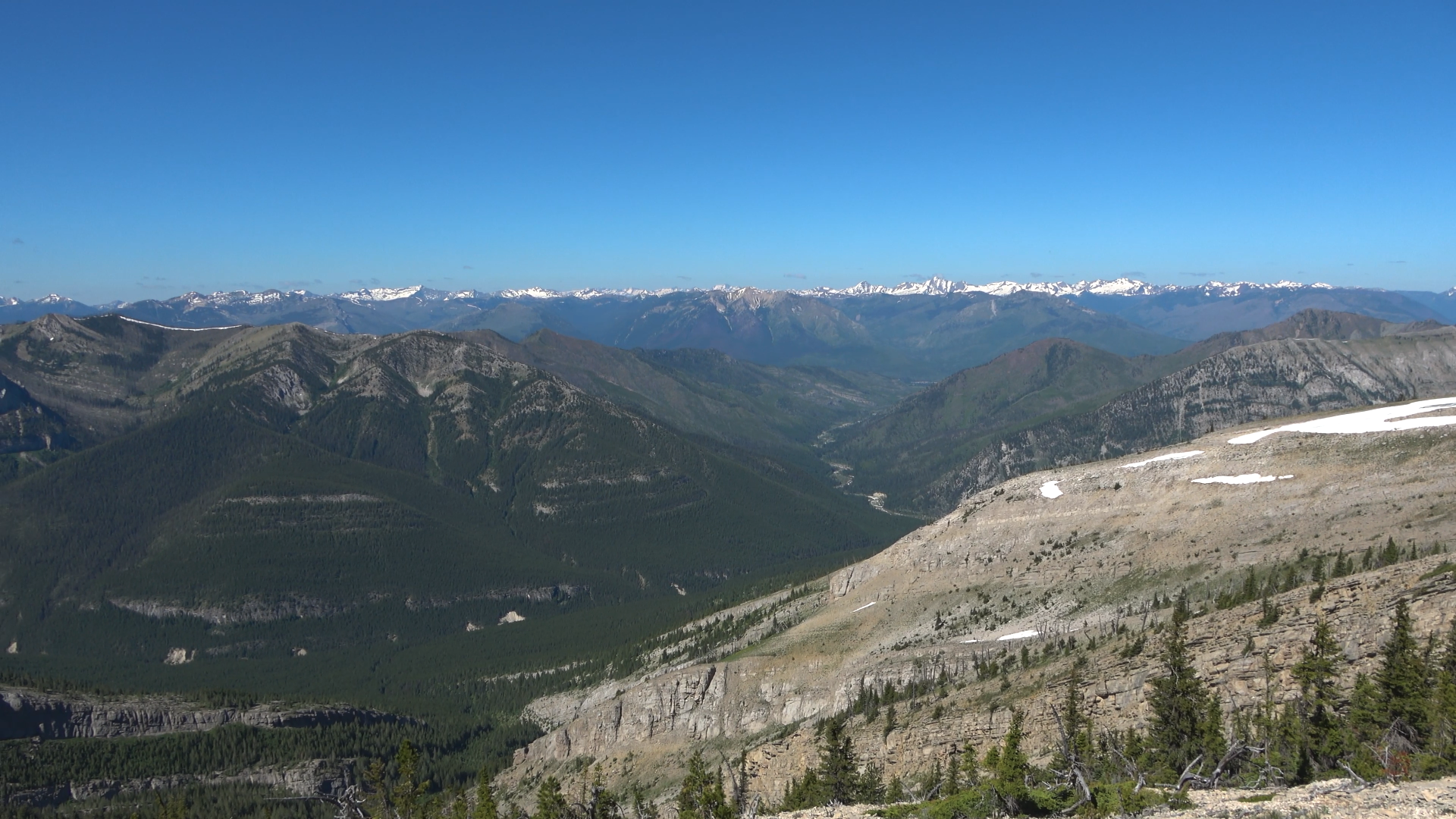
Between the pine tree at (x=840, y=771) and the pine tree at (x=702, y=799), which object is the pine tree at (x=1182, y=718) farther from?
the pine tree at (x=702, y=799)

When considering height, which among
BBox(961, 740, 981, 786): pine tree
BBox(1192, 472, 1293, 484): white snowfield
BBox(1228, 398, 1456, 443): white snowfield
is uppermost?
BBox(1228, 398, 1456, 443): white snowfield

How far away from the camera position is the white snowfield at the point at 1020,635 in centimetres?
8719

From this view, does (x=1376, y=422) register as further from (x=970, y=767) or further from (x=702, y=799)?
(x=702, y=799)

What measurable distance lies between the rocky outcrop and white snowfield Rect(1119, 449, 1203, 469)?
12118 cm

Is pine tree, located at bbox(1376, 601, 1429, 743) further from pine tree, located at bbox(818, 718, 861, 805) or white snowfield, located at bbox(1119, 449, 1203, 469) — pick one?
white snowfield, located at bbox(1119, 449, 1203, 469)

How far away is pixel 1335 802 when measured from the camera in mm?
31516

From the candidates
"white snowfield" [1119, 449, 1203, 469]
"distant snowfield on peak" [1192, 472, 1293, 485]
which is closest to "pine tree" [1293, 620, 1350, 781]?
"distant snowfield on peak" [1192, 472, 1293, 485]

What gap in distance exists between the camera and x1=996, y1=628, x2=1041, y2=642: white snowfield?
286ft

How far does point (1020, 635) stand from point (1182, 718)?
39217 mm

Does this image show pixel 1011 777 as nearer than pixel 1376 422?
Yes

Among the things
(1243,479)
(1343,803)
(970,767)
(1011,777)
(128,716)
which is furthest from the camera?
(128,716)

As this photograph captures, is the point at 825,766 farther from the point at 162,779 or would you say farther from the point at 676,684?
the point at 162,779

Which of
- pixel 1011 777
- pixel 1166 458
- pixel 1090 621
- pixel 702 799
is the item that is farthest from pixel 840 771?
pixel 1166 458

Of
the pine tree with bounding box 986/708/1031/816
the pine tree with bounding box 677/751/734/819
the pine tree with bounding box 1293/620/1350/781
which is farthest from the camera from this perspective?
the pine tree with bounding box 677/751/734/819
